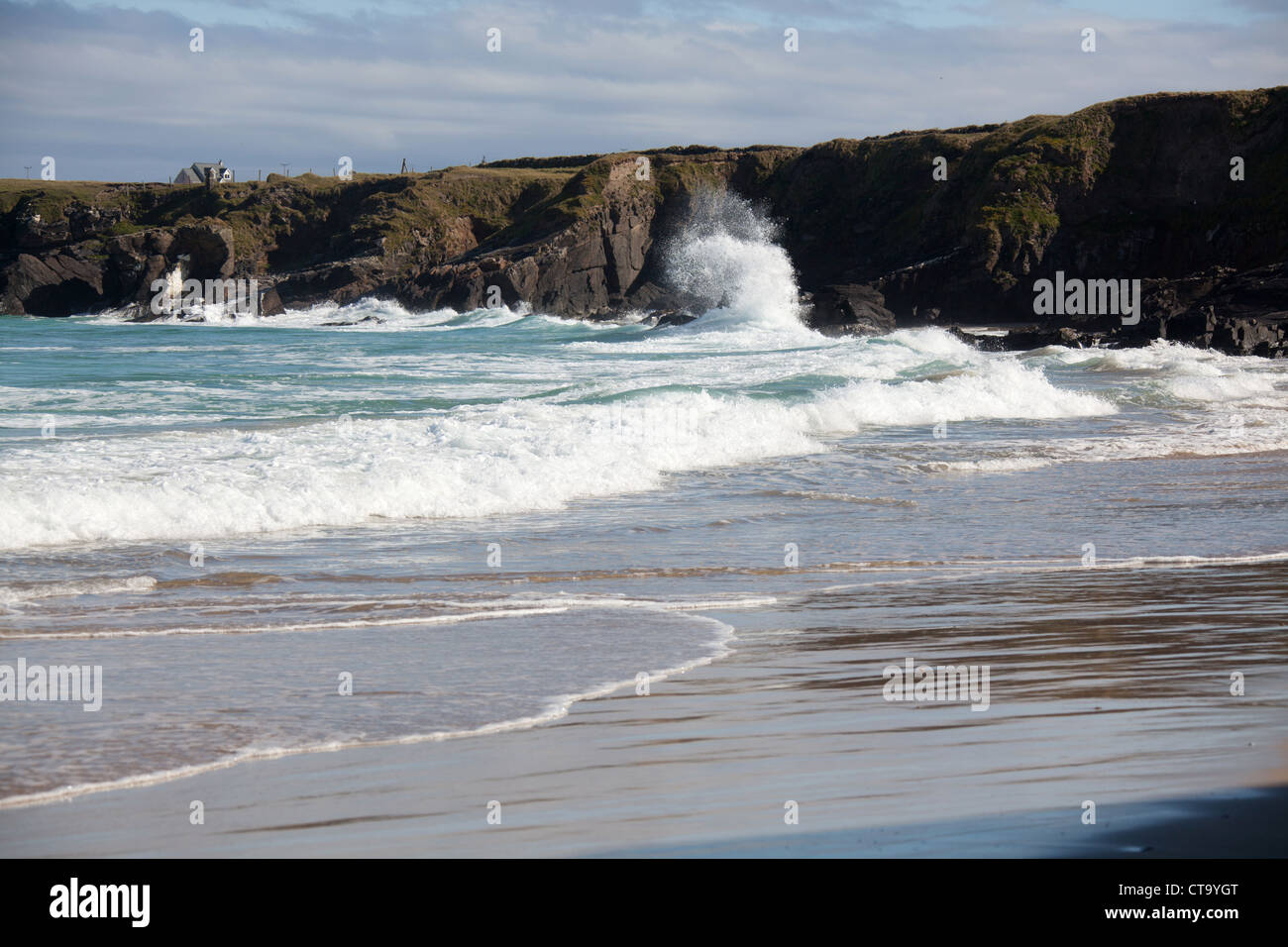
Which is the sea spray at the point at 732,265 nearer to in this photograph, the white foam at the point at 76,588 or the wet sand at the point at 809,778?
the white foam at the point at 76,588

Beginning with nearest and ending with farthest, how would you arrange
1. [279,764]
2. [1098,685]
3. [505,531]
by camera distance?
[279,764], [1098,685], [505,531]

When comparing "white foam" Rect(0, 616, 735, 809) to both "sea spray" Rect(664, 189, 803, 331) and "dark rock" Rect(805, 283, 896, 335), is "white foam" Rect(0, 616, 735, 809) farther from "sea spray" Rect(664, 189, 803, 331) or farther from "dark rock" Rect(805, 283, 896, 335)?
"sea spray" Rect(664, 189, 803, 331)

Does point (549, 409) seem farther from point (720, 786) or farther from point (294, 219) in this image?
point (294, 219)

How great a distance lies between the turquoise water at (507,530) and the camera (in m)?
5.68

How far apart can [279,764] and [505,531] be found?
6033mm

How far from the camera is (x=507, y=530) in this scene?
10.7 meters

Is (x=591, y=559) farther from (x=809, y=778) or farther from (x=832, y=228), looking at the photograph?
(x=832, y=228)

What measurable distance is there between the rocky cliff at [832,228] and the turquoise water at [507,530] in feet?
77.9

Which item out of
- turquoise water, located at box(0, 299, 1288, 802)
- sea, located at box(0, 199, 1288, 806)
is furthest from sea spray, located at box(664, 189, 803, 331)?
sea, located at box(0, 199, 1288, 806)

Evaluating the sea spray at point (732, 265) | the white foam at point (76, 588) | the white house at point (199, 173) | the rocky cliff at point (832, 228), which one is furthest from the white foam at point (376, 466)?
the white house at point (199, 173)

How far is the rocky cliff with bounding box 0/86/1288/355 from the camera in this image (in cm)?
5822

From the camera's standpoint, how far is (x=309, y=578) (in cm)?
852

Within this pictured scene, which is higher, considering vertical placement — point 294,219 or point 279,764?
point 294,219
